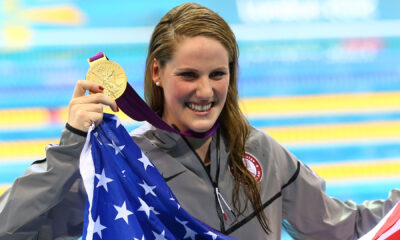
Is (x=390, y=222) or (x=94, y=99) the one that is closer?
(x=94, y=99)

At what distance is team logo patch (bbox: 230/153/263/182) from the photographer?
172 centimetres

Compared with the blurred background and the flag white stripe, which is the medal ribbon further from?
the blurred background

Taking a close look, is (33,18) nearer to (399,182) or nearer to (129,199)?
(399,182)

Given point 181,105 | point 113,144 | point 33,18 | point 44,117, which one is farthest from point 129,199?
point 33,18

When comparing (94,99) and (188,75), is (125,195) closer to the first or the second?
(94,99)

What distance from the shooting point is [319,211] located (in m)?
1.77

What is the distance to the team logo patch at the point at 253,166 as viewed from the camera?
5.64ft

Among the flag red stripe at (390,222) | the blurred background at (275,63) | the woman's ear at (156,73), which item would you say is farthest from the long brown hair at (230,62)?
the blurred background at (275,63)

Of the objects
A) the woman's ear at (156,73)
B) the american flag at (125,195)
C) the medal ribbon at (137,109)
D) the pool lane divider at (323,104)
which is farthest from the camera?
the pool lane divider at (323,104)

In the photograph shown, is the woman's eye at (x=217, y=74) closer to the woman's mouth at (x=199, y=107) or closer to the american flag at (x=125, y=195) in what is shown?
the woman's mouth at (x=199, y=107)

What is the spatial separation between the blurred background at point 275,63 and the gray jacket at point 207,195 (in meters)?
3.67

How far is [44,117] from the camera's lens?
546cm

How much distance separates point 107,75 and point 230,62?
42 cm

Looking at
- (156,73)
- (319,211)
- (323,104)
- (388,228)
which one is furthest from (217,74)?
(323,104)
